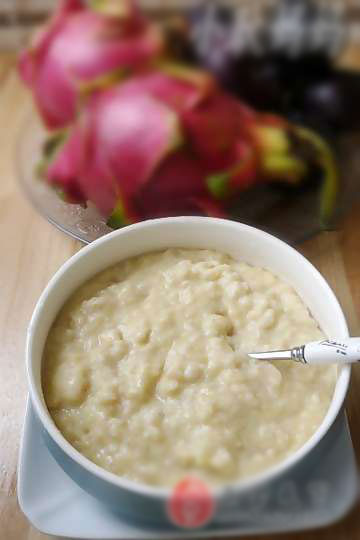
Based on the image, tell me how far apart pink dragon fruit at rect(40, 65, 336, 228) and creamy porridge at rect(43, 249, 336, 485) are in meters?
0.16

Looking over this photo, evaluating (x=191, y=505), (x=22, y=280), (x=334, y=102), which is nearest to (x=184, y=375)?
(x=191, y=505)

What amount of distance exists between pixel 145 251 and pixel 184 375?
0.11 metres

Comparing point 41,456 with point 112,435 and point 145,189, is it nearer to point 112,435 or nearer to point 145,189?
point 112,435

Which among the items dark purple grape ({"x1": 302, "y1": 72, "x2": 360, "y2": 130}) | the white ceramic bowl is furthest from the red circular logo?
dark purple grape ({"x1": 302, "y1": 72, "x2": 360, "y2": 130})

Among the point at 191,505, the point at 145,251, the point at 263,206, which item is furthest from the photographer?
the point at 263,206

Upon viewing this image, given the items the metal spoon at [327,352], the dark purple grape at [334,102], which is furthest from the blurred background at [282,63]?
Result: the metal spoon at [327,352]

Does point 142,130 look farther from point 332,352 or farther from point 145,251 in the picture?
point 332,352

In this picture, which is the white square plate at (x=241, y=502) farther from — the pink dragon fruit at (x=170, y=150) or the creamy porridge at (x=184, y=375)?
the pink dragon fruit at (x=170, y=150)

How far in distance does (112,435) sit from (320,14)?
490mm

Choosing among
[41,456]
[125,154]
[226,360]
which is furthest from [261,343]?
[125,154]

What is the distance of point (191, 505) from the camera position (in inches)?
14.1

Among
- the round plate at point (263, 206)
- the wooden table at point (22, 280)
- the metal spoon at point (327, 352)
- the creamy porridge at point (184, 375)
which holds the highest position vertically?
the metal spoon at point (327, 352)

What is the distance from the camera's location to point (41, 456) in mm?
423

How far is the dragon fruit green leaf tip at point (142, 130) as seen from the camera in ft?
2.04
